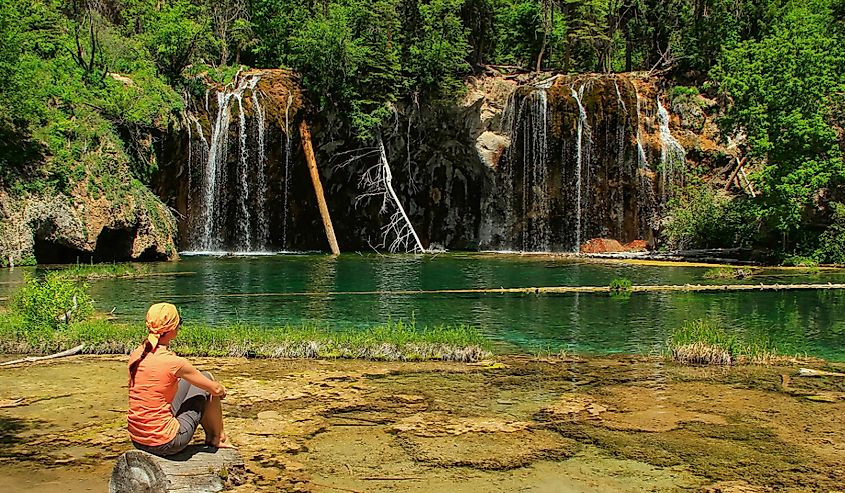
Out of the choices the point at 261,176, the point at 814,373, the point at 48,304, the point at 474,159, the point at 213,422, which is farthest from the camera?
the point at 474,159

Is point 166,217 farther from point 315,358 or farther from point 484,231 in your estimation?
point 315,358

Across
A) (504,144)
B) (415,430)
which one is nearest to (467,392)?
(415,430)

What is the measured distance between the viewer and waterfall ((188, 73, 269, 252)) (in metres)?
35.3

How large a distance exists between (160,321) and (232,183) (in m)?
32.1

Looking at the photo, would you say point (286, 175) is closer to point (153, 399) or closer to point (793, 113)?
point (793, 113)

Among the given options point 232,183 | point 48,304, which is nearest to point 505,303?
point 48,304

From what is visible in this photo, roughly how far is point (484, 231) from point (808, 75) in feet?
58.1

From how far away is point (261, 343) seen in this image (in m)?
11.6

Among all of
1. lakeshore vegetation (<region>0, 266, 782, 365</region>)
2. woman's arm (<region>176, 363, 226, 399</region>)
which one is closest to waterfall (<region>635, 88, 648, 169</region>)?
lakeshore vegetation (<region>0, 266, 782, 365</region>)

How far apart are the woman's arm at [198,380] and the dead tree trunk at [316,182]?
98.9 ft

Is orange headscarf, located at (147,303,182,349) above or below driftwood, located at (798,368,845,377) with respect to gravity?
above

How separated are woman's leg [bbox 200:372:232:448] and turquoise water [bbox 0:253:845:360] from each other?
7.27 metres

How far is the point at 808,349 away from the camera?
501 inches

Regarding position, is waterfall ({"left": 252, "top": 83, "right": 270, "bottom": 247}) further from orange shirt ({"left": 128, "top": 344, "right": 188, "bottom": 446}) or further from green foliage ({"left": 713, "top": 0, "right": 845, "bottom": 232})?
orange shirt ({"left": 128, "top": 344, "right": 188, "bottom": 446})
